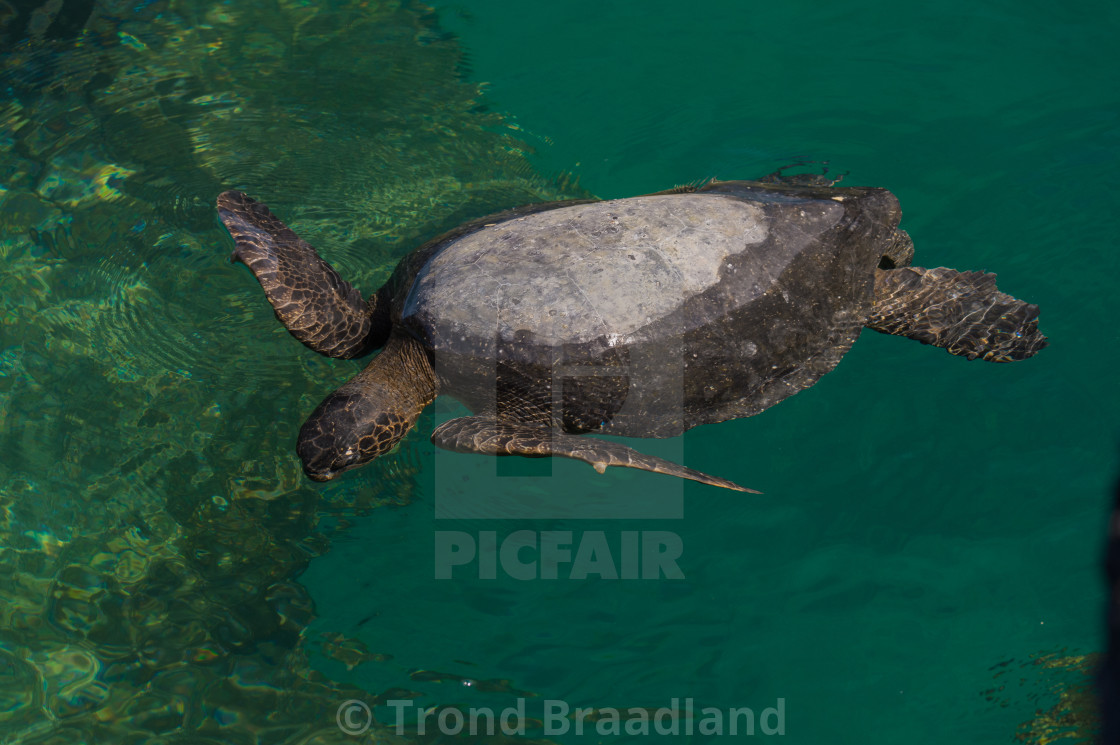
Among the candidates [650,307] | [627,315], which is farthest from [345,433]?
[650,307]

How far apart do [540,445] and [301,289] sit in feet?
6.78

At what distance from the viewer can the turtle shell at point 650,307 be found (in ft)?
13.9

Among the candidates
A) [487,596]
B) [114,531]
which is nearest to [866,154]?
[487,596]

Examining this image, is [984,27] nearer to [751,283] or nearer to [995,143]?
[995,143]

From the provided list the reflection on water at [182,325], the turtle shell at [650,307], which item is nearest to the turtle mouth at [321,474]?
the reflection on water at [182,325]

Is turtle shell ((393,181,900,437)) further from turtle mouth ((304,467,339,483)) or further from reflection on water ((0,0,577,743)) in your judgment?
reflection on water ((0,0,577,743))

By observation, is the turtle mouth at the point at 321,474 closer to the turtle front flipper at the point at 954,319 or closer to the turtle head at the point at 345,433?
the turtle head at the point at 345,433

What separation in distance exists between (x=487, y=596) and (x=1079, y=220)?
5404 mm

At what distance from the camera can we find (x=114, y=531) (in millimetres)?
5016

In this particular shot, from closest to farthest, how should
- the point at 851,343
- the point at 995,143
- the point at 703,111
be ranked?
the point at 851,343 → the point at 995,143 → the point at 703,111

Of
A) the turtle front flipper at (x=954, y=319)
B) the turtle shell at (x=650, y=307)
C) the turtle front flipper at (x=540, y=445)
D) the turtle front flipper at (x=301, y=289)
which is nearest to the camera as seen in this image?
the turtle front flipper at (x=540, y=445)

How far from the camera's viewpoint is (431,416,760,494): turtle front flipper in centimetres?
394

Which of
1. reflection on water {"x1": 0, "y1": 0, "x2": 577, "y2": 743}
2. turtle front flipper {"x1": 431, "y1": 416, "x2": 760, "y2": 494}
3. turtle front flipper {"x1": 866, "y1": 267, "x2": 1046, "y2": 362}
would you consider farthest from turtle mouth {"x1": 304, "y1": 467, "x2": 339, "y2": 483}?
turtle front flipper {"x1": 866, "y1": 267, "x2": 1046, "y2": 362}

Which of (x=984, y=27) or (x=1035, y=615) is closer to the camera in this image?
(x=1035, y=615)
